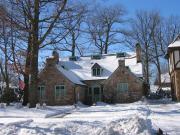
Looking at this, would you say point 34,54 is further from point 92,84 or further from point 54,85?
point 92,84

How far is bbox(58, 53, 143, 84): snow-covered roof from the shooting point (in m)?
45.7

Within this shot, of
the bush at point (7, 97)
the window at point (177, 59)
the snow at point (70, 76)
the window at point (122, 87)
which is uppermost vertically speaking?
the window at point (177, 59)

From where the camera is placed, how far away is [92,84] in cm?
4588

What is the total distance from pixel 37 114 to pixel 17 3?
924 centimetres

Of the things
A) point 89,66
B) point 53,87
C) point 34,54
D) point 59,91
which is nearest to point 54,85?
point 53,87

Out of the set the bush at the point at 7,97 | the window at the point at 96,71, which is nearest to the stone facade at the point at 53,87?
the window at the point at 96,71

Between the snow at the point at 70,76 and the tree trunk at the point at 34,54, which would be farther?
the snow at the point at 70,76

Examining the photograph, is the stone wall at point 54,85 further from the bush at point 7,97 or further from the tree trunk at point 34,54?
the tree trunk at point 34,54

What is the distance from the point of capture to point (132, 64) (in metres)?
47.7

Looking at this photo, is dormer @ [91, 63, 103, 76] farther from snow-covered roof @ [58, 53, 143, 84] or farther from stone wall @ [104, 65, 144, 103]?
stone wall @ [104, 65, 144, 103]

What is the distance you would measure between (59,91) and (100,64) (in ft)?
24.7

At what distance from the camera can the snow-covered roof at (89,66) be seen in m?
45.7

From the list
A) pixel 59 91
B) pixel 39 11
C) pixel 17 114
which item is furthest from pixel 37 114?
pixel 59 91

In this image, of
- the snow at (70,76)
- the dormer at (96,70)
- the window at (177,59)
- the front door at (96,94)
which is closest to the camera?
the window at (177,59)
